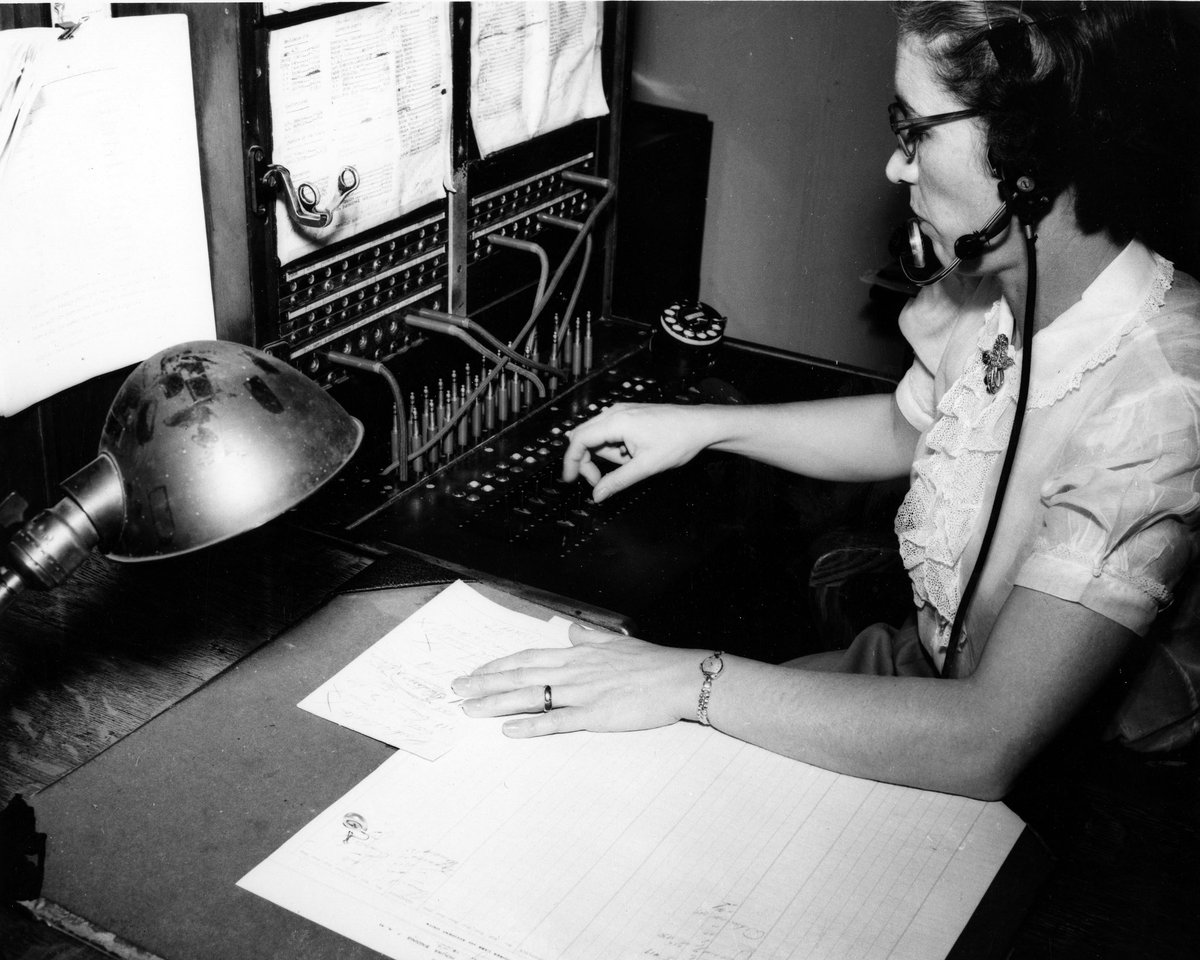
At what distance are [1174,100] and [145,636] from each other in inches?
43.3

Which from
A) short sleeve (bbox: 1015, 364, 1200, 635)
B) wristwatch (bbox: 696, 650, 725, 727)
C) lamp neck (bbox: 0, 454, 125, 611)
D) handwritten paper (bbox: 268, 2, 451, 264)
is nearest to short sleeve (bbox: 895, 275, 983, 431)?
short sleeve (bbox: 1015, 364, 1200, 635)

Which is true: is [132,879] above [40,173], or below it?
below

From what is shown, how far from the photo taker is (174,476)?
76 cm

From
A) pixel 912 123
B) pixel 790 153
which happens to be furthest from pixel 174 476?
pixel 790 153

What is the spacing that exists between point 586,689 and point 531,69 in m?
1.02

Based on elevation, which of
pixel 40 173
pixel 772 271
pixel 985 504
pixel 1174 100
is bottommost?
pixel 772 271

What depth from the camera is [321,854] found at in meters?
0.90

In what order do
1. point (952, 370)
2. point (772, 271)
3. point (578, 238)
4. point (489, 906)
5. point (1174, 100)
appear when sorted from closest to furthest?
point (489, 906), point (1174, 100), point (952, 370), point (578, 238), point (772, 271)

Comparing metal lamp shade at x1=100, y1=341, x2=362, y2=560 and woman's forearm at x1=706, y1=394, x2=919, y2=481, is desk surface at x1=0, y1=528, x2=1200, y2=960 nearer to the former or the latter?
metal lamp shade at x1=100, y1=341, x2=362, y2=560

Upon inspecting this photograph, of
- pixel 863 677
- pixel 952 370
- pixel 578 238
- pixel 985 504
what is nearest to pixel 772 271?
pixel 578 238

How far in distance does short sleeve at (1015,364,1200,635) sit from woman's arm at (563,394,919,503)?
484 millimetres

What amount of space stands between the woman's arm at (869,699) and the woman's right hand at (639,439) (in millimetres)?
348

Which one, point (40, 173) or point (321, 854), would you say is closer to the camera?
point (321, 854)

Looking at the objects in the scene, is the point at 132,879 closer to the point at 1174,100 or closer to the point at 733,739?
the point at 733,739
